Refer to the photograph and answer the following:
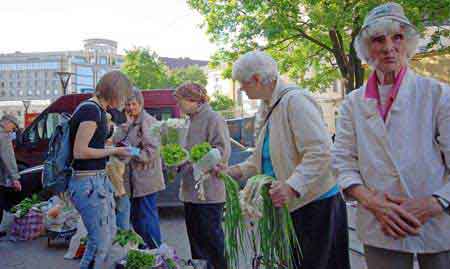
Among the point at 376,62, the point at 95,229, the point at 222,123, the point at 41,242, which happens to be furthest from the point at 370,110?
the point at 41,242

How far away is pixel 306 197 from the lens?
2346mm

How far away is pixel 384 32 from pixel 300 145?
708mm

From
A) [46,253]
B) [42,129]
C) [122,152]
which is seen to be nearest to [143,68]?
[42,129]

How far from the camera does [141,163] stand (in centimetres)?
412

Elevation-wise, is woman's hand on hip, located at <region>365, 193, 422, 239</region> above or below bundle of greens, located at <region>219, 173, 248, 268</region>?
above

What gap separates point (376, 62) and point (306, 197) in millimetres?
833

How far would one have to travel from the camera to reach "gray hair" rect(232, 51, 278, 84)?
239 cm

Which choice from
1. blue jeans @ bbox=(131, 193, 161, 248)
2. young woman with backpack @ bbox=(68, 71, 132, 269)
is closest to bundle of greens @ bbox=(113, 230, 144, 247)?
blue jeans @ bbox=(131, 193, 161, 248)

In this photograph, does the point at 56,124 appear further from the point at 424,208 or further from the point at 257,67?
the point at 424,208

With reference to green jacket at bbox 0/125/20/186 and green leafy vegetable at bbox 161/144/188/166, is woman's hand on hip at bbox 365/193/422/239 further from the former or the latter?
green jacket at bbox 0/125/20/186

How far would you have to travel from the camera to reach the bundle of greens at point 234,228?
2.36 metres

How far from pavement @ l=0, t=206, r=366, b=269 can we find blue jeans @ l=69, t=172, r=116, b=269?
199cm

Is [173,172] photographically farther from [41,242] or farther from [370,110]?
[41,242]

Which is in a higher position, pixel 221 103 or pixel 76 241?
pixel 221 103
